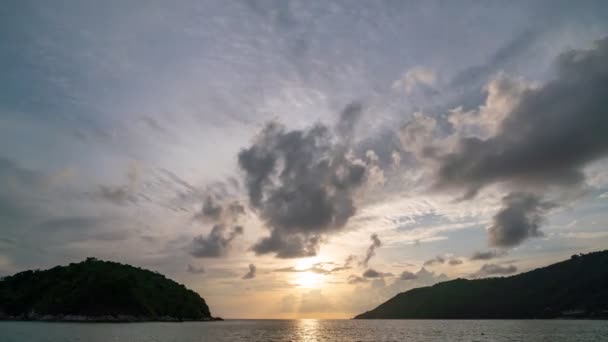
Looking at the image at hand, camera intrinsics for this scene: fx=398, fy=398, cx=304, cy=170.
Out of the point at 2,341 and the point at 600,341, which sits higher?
the point at 2,341

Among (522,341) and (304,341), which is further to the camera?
(304,341)

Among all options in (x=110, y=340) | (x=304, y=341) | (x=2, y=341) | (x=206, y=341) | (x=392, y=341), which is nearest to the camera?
(x=2, y=341)

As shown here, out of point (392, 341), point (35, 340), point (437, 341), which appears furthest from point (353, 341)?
point (35, 340)

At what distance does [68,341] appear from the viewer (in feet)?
329

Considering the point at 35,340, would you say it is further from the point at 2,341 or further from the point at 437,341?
the point at 437,341

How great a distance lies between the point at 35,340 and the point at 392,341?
99.5 m

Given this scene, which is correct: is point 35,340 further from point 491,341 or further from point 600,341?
point 600,341

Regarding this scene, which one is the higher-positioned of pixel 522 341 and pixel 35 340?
pixel 35 340

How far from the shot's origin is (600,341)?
113750 millimetres

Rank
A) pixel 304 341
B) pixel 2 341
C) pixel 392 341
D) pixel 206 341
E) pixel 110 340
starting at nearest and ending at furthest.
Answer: pixel 2 341, pixel 110 340, pixel 206 341, pixel 392 341, pixel 304 341

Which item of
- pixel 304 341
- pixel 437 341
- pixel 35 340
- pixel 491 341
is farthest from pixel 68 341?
pixel 491 341

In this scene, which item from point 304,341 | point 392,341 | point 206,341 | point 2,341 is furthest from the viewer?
point 304,341

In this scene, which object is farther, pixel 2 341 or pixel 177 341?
pixel 177 341

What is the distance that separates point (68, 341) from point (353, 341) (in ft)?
266
